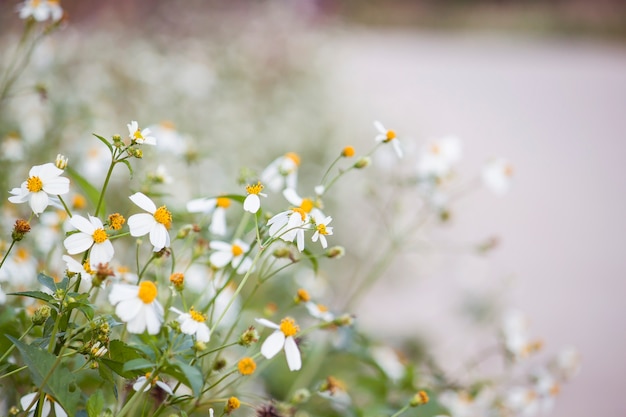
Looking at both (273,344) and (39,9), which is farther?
(39,9)

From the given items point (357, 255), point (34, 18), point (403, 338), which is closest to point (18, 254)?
point (34, 18)

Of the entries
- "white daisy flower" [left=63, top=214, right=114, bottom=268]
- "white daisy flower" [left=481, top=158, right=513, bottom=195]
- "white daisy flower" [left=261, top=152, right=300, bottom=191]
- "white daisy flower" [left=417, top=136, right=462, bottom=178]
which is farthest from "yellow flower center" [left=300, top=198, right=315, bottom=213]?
"white daisy flower" [left=481, top=158, right=513, bottom=195]

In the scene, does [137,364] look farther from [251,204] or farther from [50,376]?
[251,204]

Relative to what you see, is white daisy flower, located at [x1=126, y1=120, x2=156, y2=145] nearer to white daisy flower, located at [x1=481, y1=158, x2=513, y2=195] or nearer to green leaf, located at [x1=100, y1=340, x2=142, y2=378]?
green leaf, located at [x1=100, y1=340, x2=142, y2=378]

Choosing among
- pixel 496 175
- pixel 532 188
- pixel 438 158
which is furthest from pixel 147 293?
pixel 532 188

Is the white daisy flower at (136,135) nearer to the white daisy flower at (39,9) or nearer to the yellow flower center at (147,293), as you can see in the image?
the yellow flower center at (147,293)

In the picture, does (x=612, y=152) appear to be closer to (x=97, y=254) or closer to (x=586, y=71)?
(x=586, y=71)
